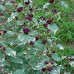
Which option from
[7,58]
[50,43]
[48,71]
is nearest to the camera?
→ [48,71]

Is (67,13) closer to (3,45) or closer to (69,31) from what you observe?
(69,31)

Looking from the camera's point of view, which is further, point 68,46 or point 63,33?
point 63,33

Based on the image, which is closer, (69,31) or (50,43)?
(50,43)

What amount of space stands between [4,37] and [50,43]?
595 millimetres

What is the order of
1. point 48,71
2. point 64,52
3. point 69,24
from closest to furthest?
point 48,71 < point 64,52 < point 69,24

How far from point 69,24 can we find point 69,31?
0.38 meters

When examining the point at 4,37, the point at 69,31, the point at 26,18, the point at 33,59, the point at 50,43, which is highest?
the point at 26,18

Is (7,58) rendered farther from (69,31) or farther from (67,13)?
(67,13)

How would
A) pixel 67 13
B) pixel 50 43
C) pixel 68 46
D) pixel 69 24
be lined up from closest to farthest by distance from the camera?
pixel 50 43, pixel 68 46, pixel 69 24, pixel 67 13

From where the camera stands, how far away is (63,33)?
4027 mm

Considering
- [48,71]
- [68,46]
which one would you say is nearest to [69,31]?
[68,46]

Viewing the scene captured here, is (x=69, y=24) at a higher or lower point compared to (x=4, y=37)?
lower

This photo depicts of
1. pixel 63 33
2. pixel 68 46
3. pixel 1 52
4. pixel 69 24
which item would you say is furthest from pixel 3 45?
pixel 69 24

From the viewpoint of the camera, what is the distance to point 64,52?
3.45 meters
